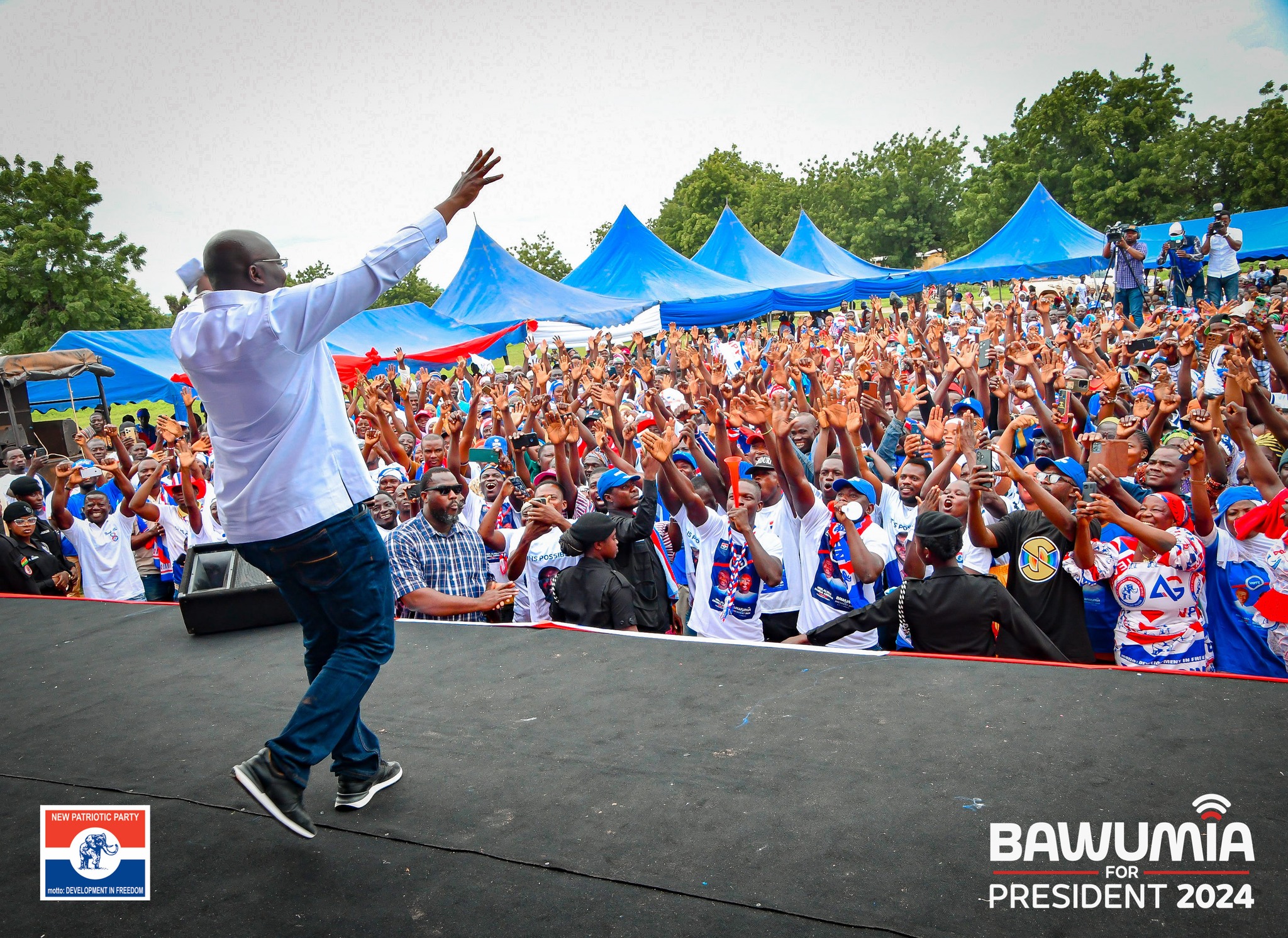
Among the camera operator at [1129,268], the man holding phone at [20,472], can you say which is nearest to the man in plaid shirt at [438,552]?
the man holding phone at [20,472]

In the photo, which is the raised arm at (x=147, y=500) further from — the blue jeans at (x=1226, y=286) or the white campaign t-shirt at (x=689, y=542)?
the blue jeans at (x=1226, y=286)

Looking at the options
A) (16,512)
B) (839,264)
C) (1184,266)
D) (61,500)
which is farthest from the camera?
(839,264)

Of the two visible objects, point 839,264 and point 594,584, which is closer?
point 594,584

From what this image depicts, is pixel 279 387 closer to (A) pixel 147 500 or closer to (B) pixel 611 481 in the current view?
(B) pixel 611 481

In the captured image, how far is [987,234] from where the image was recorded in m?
41.7

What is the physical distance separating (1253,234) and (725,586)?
79.0 ft

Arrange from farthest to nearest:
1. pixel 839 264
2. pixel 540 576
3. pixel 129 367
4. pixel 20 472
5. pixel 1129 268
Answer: pixel 839 264 < pixel 129 367 < pixel 1129 268 < pixel 20 472 < pixel 540 576

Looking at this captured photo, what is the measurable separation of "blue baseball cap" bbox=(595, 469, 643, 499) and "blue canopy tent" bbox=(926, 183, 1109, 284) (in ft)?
64.5

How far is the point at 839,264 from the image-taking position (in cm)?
2697

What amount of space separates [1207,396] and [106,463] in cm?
782

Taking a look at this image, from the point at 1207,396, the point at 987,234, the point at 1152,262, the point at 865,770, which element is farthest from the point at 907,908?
the point at 987,234

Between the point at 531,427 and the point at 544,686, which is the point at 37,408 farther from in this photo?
the point at 544,686

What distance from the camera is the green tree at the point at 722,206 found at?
2119 inches

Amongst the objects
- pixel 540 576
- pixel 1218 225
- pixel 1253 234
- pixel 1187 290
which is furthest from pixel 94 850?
pixel 1253 234
